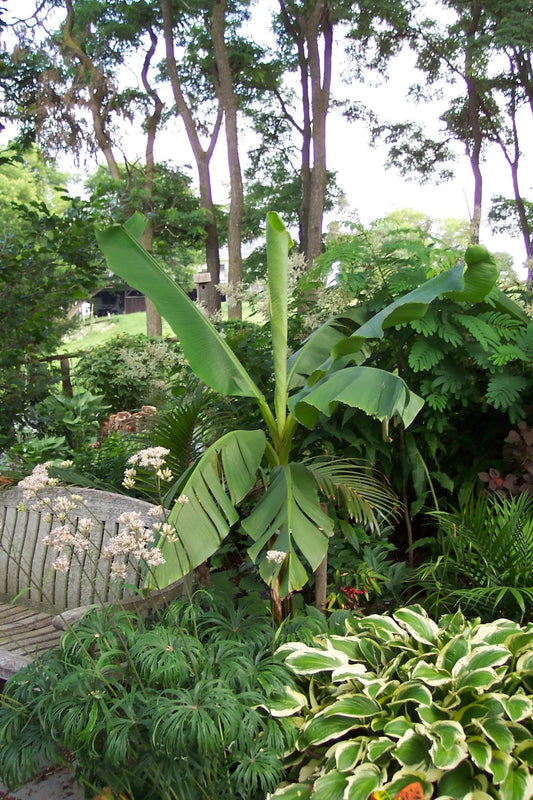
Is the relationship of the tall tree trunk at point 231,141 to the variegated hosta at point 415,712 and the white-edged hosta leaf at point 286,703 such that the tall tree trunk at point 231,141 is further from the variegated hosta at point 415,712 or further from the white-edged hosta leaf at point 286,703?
the white-edged hosta leaf at point 286,703

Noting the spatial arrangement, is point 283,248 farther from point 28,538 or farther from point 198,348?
point 28,538

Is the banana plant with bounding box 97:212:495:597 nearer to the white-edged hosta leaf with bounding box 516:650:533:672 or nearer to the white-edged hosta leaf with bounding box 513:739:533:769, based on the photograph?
the white-edged hosta leaf with bounding box 516:650:533:672

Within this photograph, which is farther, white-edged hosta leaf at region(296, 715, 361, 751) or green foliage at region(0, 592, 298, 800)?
white-edged hosta leaf at region(296, 715, 361, 751)

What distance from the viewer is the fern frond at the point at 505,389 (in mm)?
3793

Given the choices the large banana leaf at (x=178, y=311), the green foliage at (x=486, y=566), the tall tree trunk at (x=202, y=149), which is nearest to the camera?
the large banana leaf at (x=178, y=311)

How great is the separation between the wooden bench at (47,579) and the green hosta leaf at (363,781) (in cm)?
111

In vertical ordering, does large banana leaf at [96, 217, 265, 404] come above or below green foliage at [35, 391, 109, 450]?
above

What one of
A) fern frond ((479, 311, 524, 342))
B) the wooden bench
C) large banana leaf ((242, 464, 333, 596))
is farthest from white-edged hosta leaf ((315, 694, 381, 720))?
fern frond ((479, 311, 524, 342))

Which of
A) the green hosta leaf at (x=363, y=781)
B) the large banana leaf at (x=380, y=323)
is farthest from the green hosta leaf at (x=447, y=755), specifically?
the large banana leaf at (x=380, y=323)

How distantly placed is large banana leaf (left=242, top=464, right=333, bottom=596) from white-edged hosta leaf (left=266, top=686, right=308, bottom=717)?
0.50 meters

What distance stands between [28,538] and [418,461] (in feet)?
7.95

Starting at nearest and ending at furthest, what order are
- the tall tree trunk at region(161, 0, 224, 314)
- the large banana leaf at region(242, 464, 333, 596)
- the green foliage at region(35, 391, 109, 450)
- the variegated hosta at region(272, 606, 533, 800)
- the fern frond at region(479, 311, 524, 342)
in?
the variegated hosta at region(272, 606, 533, 800)
the large banana leaf at region(242, 464, 333, 596)
the fern frond at region(479, 311, 524, 342)
the green foliage at region(35, 391, 109, 450)
the tall tree trunk at region(161, 0, 224, 314)

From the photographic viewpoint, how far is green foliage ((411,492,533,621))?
10.9ft

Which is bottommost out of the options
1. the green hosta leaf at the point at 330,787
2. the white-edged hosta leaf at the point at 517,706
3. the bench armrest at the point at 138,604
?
the green hosta leaf at the point at 330,787
